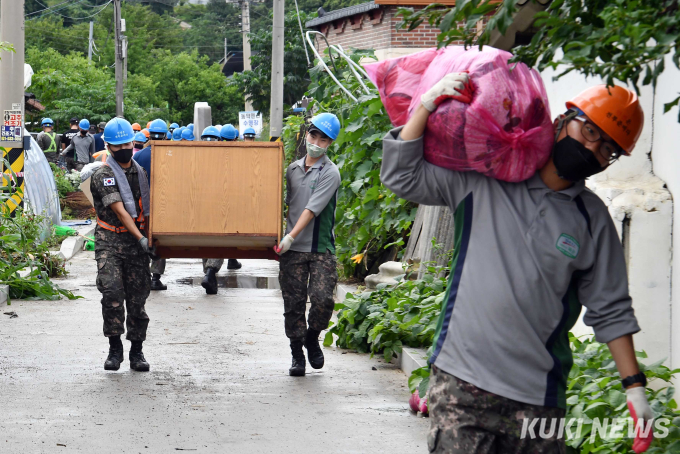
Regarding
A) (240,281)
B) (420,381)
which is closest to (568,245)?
(420,381)

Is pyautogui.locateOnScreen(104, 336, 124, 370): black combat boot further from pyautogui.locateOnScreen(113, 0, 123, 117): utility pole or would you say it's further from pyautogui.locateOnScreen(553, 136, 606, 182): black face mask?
pyautogui.locateOnScreen(113, 0, 123, 117): utility pole

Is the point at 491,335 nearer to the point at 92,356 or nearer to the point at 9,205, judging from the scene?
the point at 92,356

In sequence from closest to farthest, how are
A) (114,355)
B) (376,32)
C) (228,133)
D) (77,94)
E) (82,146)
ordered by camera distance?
(114,355)
(228,133)
(376,32)
(82,146)
(77,94)

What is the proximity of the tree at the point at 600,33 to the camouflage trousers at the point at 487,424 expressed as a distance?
1.12 metres

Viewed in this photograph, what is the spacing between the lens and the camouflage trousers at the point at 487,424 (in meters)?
2.93

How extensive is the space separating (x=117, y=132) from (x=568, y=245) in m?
4.83

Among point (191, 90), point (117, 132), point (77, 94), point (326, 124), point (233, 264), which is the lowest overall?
point (233, 264)

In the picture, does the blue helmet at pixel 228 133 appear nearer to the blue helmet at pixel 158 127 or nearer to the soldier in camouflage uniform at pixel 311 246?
the blue helmet at pixel 158 127

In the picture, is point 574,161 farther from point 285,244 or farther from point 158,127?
point 158,127

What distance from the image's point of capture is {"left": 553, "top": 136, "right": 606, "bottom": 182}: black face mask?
9.90 ft

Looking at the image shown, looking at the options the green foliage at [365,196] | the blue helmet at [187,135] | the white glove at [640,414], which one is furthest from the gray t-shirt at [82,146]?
the white glove at [640,414]

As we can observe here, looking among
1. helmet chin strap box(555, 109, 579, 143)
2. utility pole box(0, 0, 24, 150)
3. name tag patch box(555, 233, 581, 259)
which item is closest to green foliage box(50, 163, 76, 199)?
utility pole box(0, 0, 24, 150)

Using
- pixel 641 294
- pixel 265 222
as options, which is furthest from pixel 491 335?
pixel 265 222

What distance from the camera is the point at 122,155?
279 inches
